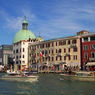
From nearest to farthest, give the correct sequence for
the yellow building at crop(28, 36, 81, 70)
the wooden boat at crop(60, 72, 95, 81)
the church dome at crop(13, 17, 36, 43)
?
the wooden boat at crop(60, 72, 95, 81) < the yellow building at crop(28, 36, 81, 70) < the church dome at crop(13, 17, 36, 43)

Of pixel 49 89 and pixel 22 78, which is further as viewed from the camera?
pixel 22 78

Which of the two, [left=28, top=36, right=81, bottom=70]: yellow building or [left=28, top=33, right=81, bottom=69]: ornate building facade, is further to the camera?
[left=28, top=36, right=81, bottom=70]: yellow building

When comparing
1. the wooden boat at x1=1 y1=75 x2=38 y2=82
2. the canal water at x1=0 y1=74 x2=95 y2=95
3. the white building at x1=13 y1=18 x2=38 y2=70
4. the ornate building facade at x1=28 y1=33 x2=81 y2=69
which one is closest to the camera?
the canal water at x1=0 y1=74 x2=95 y2=95

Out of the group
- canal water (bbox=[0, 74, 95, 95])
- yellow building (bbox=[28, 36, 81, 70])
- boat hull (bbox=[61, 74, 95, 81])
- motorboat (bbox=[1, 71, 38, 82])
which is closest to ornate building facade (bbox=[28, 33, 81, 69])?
yellow building (bbox=[28, 36, 81, 70])

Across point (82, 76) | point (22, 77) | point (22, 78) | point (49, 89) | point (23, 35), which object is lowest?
point (49, 89)

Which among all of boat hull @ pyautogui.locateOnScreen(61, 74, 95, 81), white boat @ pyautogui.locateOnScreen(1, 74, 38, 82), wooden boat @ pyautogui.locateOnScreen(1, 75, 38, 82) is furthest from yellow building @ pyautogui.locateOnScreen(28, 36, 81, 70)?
wooden boat @ pyautogui.locateOnScreen(1, 75, 38, 82)

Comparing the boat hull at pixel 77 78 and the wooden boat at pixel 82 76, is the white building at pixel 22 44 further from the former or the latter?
the wooden boat at pixel 82 76

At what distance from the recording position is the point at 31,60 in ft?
397

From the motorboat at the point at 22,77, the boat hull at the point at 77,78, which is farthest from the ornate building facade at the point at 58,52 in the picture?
the motorboat at the point at 22,77

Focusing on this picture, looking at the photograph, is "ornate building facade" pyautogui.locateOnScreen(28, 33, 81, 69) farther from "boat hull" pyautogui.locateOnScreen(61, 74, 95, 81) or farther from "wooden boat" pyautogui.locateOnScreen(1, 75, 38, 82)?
"wooden boat" pyautogui.locateOnScreen(1, 75, 38, 82)

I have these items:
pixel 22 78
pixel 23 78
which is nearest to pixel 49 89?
pixel 23 78

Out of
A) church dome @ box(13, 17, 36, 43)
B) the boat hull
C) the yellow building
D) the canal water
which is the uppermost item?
church dome @ box(13, 17, 36, 43)

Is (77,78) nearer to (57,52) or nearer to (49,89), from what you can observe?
(49,89)

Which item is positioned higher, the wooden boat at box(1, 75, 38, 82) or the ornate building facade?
the ornate building facade
